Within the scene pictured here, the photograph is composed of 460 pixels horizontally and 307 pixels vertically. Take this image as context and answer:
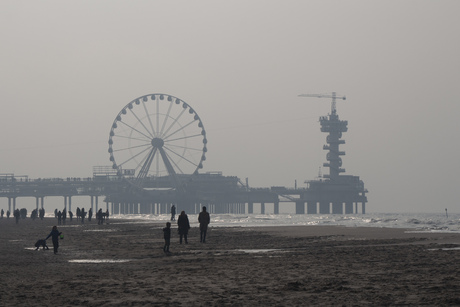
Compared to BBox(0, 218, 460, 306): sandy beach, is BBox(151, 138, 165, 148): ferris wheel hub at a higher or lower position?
higher

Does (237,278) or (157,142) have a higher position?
(157,142)

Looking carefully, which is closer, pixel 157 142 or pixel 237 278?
pixel 237 278

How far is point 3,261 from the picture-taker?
25109mm

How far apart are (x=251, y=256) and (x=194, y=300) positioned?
35.1 feet

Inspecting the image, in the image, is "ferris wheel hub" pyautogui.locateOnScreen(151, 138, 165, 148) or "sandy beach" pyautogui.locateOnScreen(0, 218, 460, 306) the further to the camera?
"ferris wheel hub" pyautogui.locateOnScreen(151, 138, 165, 148)

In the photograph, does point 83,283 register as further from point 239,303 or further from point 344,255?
point 344,255

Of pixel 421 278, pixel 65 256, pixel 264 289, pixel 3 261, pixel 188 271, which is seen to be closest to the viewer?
pixel 264 289

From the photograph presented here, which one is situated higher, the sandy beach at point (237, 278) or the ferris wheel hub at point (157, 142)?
the ferris wheel hub at point (157, 142)

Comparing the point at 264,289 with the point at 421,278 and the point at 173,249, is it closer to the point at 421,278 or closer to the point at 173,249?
the point at 421,278

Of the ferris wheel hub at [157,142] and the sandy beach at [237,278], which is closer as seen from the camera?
the sandy beach at [237,278]

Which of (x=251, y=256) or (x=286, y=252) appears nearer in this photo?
(x=251, y=256)

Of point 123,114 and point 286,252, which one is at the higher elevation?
point 123,114

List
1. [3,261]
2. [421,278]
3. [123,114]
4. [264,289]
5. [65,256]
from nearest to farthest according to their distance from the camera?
[264,289] < [421,278] < [3,261] < [65,256] < [123,114]

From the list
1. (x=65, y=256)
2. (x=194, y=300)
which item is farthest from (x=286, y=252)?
(x=194, y=300)
